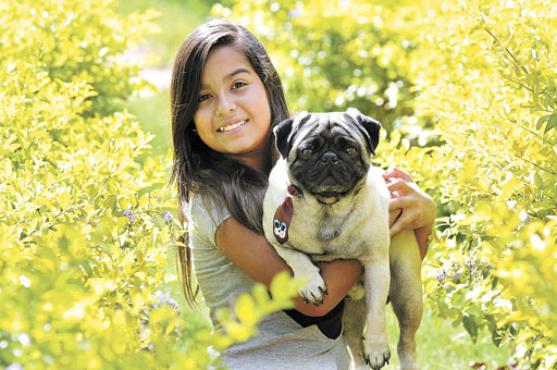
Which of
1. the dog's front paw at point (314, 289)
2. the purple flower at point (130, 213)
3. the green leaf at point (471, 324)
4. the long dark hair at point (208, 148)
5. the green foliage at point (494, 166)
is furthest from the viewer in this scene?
the green leaf at point (471, 324)

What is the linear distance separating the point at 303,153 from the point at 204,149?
31.1 inches

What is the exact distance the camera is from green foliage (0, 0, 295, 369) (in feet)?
4.89

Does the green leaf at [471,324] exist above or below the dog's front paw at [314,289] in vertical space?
below

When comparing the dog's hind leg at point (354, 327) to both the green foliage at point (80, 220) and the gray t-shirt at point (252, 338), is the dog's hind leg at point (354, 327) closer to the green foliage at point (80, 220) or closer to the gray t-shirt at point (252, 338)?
the gray t-shirt at point (252, 338)

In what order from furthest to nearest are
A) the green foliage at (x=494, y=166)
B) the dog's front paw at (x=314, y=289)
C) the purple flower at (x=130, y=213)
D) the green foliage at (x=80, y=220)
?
the dog's front paw at (x=314, y=289)
the purple flower at (x=130, y=213)
the green foliage at (x=494, y=166)
the green foliage at (x=80, y=220)

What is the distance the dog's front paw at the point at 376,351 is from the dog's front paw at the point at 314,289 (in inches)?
8.5

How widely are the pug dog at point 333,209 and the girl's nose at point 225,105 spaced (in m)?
0.41

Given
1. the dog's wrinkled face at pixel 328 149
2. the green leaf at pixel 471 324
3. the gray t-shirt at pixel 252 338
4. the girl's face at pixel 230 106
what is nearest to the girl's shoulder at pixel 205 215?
the gray t-shirt at pixel 252 338

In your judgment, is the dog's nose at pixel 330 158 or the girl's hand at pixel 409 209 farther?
the girl's hand at pixel 409 209

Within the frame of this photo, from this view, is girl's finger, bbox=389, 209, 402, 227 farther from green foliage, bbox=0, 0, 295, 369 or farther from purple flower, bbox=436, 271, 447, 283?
green foliage, bbox=0, 0, 295, 369

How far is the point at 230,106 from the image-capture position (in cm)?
323

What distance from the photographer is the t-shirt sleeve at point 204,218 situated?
3.05 meters

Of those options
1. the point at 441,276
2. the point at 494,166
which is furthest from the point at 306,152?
the point at 441,276

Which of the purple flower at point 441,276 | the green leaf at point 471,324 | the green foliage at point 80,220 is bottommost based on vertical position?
the green leaf at point 471,324
